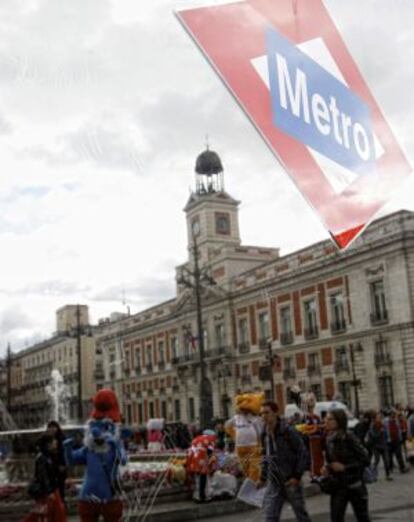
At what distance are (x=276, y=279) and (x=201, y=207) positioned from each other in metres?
12.4

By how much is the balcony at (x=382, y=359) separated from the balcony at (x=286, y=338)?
7.26m

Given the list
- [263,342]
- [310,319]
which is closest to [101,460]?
[310,319]

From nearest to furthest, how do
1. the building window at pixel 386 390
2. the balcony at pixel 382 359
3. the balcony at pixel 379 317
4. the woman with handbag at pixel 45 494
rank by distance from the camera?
the woman with handbag at pixel 45 494
the building window at pixel 386 390
the balcony at pixel 382 359
the balcony at pixel 379 317

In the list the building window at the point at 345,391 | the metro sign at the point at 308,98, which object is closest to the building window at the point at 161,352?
the building window at the point at 345,391

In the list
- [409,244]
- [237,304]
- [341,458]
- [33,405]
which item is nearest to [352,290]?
[409,244]

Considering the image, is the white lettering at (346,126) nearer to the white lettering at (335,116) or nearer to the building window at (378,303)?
the white lettering at (335,116)

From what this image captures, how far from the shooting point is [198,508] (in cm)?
998

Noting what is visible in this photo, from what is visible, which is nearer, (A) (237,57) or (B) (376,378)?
(A) (237,57)

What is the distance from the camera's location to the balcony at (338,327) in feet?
126

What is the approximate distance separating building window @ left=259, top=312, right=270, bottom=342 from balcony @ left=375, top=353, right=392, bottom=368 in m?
9.62

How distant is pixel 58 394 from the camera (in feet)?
258

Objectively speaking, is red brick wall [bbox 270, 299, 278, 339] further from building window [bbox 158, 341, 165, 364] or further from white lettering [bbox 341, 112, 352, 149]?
white lettering [bbox 341, 112, 352, 149]

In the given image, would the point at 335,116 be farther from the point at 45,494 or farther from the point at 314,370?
the point at 314,370

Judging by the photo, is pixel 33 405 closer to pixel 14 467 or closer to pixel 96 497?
pixel 14 467
